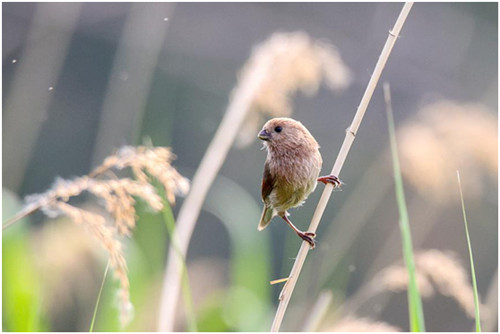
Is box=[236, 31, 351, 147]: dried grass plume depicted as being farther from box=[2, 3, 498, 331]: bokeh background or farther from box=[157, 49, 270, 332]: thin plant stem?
box=[2, 3, 498, 331]: bokeh background

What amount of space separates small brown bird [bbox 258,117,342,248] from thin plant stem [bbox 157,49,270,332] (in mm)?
151

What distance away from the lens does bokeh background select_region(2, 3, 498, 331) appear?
2628 mm

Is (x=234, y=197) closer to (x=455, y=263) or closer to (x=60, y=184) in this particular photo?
(x=455, y=263)

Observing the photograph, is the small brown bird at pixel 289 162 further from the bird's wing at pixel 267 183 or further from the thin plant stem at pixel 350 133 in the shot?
the thin plant stem at pixel 350 133

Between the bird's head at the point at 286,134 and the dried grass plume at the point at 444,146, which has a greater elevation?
the dried grass plume at the point at 444,146

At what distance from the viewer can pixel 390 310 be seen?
268 inches

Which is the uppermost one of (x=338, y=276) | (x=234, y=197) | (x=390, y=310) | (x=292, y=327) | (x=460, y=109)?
(x=460, y=109)

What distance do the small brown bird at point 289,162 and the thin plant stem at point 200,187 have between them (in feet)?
0.49

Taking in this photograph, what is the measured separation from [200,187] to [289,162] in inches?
12.5

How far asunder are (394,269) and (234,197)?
2.58 ft

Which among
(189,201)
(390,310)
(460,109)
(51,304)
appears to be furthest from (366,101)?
(390,310)

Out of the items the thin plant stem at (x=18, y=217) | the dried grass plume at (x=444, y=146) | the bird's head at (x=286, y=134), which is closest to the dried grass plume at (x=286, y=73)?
the bird's head at (x=286, y=134)

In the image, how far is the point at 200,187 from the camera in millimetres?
2170

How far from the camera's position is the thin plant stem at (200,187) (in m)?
1.99
